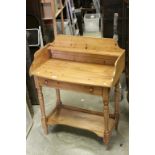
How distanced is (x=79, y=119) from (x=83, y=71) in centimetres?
47

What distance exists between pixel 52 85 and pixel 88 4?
2.90 m

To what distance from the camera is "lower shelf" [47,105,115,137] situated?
1882 mm

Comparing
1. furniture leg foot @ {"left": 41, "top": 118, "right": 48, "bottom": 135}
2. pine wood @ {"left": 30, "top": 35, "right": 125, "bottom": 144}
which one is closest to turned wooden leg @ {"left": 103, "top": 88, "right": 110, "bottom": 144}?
pine wood @ {"left": 30, "top": 35, "right": 125, "bottom": 144}

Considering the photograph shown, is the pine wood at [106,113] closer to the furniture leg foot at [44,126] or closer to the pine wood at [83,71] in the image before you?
the pine wood at [83,71]

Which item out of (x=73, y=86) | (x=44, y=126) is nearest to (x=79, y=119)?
(x=44, y=126)

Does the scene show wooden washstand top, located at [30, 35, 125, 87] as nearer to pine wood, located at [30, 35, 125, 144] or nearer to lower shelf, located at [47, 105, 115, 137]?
pine wood, located at [30, 35, 125, 144]

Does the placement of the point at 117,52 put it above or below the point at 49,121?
above

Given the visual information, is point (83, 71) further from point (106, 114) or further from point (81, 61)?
point (106, 114)

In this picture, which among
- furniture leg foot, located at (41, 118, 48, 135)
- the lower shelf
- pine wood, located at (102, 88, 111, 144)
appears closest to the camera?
pine wood, located at (102, 88, 111, 144)

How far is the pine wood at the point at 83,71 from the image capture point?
162cm
